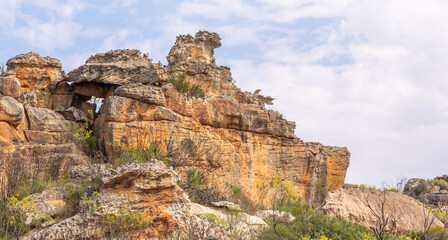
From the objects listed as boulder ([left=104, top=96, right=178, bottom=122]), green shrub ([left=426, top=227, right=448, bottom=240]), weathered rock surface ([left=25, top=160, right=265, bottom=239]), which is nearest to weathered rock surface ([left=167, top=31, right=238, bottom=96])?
boulder ([left=104, top=96, right=178, bottom=122])

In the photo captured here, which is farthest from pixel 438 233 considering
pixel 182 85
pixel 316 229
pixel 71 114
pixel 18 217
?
pixel 71 114

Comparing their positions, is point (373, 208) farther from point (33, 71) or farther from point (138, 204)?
point (33, 71)

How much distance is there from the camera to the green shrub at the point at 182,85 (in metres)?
22.9

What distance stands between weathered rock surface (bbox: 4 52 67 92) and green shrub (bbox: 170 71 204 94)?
5.65 m

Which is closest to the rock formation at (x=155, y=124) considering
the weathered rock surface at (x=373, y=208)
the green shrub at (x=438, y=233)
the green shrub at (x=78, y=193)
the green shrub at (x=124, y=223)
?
the green shrub at (x=78, y=193)

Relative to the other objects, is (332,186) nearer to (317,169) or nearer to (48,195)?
(317,169)

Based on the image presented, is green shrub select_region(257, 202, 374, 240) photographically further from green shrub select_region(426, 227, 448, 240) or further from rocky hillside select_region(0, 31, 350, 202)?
rocky hillside select_region(0, 31, 350, 202)

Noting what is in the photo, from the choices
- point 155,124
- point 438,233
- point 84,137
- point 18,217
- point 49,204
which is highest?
point 155,124

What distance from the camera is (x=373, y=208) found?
49.0ft

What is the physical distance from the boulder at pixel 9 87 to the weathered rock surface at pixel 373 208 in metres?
13.6

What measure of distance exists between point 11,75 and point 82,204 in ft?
44.0

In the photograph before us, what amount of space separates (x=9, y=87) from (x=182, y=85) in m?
7.82

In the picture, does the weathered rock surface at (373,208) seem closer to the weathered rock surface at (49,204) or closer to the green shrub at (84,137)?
the weathered rock surface at (49,204)

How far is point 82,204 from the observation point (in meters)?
10.7
